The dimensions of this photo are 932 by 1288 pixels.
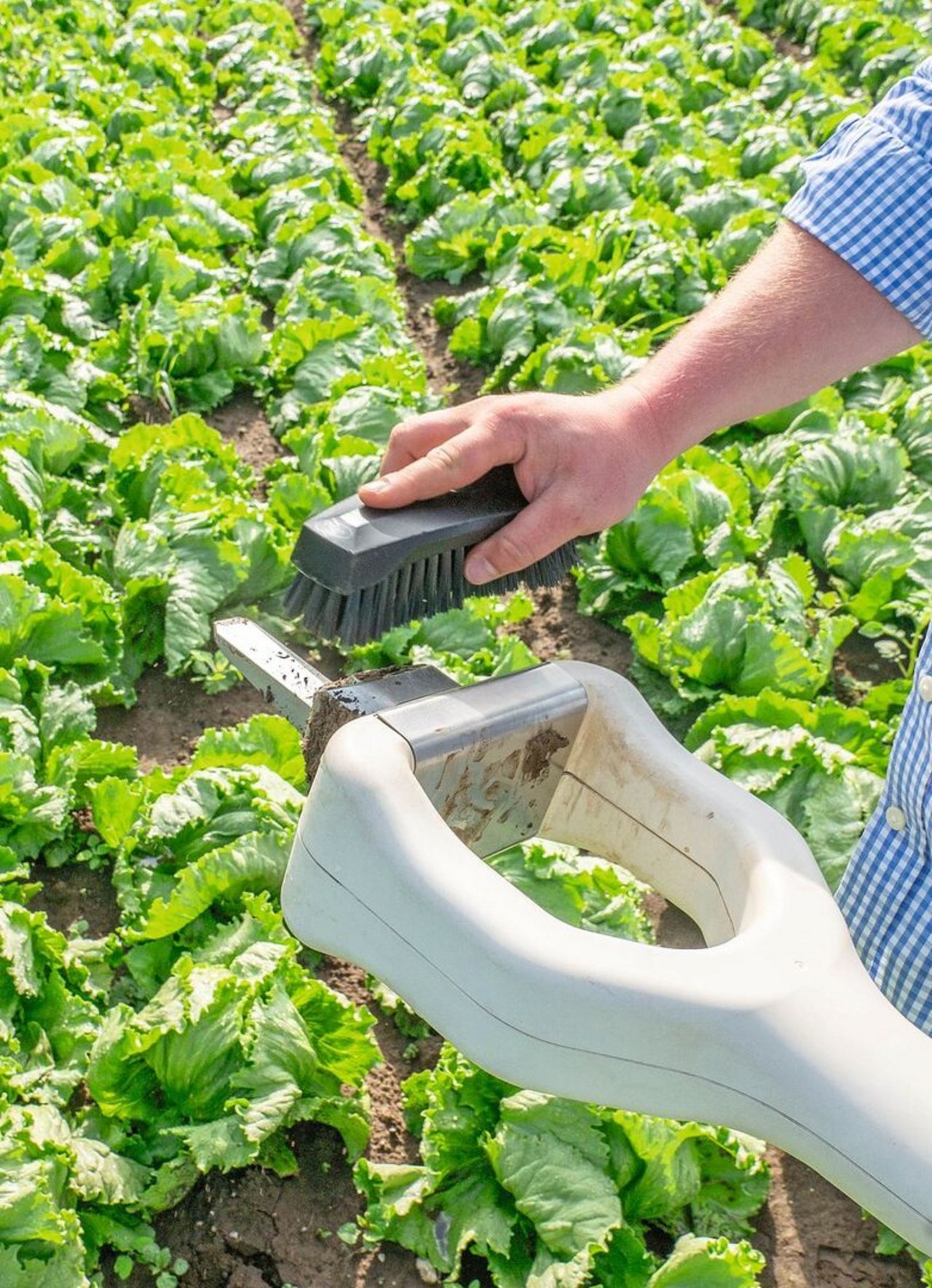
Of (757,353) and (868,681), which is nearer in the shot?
(757,353)

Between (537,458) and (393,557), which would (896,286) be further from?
(393,557)

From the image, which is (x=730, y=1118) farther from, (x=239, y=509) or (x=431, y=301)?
(x=431, y=301)

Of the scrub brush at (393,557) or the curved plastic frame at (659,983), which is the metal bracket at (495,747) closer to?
the curved plastic frame at (659,983)

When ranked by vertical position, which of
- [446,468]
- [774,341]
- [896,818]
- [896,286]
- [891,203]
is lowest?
[896,818]

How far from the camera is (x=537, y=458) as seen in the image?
2.01m

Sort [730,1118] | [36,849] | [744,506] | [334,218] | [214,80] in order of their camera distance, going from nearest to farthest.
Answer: [730,1118] < [36,849] < [744,506] < [334,218] < [214,80]

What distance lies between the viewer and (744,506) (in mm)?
4895

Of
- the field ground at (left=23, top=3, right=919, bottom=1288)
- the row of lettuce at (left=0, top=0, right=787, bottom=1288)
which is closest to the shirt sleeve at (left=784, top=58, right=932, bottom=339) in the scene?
the row of lettuce at (left=0, top=0, right=787, bottom=1288)

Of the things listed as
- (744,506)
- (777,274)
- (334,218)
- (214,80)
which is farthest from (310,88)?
(777,274)

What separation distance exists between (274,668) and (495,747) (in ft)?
2.06

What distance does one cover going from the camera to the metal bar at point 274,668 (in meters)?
2.05

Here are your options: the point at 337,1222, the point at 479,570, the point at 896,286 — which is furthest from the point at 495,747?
the point at 337,1222

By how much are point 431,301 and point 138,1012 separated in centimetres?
485

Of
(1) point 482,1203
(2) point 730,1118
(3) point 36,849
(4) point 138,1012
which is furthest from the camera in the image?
(3) point 36,849
